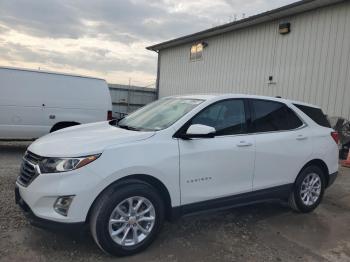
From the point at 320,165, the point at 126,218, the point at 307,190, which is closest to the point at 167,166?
the point at 126,218

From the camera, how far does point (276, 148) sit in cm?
495

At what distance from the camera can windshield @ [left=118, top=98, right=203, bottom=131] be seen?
171 inches

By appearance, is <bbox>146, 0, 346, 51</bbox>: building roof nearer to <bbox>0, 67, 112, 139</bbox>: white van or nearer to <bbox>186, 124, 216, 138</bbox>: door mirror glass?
<bbox>0, 67, 112, 139</bbox>: white van

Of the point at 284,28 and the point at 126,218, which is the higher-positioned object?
the point at 284,28

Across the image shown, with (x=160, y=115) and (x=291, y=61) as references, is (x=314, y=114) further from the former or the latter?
(x=291, y=61)

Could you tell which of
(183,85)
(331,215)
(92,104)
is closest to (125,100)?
(183,85)

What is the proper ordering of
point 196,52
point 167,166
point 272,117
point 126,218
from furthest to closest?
1. point 196,52
2. point 272,117
3. point 167,166
4. point 126,218

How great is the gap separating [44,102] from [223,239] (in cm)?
612

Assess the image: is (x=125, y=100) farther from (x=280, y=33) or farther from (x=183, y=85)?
(x=280, y=33)

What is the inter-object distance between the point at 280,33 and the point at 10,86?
7.98 metres

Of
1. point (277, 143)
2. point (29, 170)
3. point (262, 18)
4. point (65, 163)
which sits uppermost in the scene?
point (262, 18)

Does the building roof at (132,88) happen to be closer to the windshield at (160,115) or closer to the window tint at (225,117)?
the windshield at (160,115)

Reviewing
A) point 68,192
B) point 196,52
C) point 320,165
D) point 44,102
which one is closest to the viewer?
point 68,192

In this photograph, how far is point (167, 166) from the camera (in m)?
3.92
